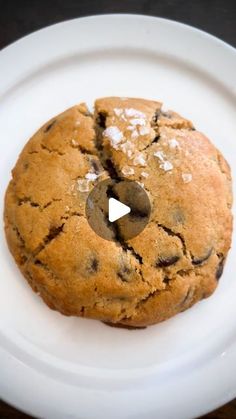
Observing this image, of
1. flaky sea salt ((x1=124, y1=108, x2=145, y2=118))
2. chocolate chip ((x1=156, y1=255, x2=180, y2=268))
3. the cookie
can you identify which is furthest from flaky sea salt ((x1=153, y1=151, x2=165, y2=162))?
chocolate chip ((x1=156, y1=255, x2=180, y2=268))

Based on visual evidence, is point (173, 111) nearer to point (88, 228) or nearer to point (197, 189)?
point (197, 189)

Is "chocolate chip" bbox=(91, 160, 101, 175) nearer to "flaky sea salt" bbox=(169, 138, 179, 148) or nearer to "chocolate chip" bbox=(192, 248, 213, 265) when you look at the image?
"flaky sea salt" bbox=(169, 138, 179, 148)

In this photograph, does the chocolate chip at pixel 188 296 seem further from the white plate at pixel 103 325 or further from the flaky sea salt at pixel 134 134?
the flaky sea salt at pixel 134 134

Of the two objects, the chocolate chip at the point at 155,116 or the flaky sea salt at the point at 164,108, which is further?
the flaky sea salt at the point at 164,108

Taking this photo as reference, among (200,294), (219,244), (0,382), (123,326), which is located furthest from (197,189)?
(0,382)

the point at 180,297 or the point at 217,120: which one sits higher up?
the point at 217,120

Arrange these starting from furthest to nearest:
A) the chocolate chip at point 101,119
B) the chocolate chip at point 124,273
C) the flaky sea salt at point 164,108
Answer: the flaky sea salt at point 164,108 → the chocolate chip at point 101,119 → the chocolate chip at point 124,273
